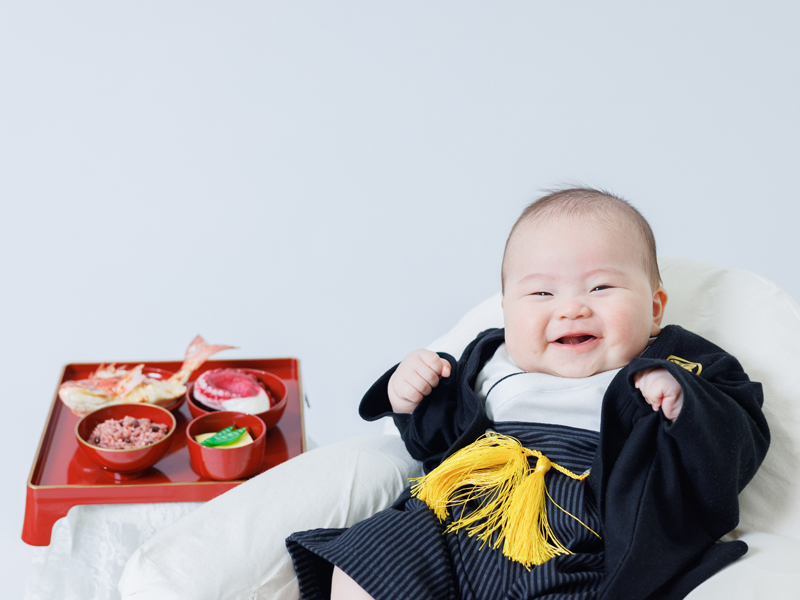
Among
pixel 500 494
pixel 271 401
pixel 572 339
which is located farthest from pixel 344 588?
pixel 271 401

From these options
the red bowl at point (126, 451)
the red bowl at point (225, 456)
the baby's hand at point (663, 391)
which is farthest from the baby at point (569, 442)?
the red bowl at point (126, 451)

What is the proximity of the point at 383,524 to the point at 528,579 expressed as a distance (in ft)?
0.66

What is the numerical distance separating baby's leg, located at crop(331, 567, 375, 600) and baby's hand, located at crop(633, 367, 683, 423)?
424 mm

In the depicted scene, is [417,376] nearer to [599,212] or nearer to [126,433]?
[599,212]

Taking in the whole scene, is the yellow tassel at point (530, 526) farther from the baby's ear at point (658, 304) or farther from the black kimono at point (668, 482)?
the baby's ear at point (658, 304)

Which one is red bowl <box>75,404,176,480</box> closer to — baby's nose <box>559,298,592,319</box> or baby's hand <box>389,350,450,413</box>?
baby's hand <box>389,350,450,413</box>

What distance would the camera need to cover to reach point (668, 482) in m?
0.93

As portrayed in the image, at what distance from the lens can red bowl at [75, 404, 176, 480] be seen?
1289mm

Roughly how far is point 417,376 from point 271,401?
0.45 m

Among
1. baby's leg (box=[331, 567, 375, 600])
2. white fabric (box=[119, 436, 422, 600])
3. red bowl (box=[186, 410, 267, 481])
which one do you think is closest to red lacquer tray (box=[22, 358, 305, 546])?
red bowl (box=[186, 410, 267, 481])

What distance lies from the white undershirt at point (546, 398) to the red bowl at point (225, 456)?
0.41 m

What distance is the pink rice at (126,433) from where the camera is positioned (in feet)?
4.37

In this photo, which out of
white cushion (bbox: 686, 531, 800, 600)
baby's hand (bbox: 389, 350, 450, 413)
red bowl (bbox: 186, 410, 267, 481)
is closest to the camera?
white cushion (bbox: 686, 531, 800, 600)

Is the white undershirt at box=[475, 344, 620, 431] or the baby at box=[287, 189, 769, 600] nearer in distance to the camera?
the baby at box=[287, 189, 769, 600]
